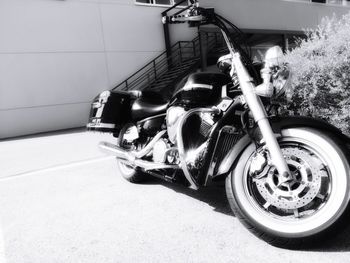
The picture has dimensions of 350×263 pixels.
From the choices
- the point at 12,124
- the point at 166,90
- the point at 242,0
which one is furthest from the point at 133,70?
the point at 242,0

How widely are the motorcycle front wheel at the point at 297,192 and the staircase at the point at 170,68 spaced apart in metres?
10.6

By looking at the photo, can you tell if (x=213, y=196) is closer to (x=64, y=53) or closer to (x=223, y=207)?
(x=223, y=207)

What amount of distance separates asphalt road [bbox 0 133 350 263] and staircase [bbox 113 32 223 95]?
893 centimetres

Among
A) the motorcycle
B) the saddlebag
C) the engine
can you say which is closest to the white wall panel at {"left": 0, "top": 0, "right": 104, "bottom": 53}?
the saddlebag

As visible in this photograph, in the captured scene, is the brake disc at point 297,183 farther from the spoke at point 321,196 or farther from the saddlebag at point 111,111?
the saddlebag at point 111,111

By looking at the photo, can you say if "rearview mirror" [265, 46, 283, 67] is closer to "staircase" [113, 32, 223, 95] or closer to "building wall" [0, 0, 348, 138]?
"staircase" [113, 32, 223, 95]

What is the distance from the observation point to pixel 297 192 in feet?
7.07

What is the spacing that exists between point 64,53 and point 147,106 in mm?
9348

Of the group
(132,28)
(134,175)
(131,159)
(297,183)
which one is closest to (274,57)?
(297,183)

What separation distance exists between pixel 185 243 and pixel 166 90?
35.1 feet

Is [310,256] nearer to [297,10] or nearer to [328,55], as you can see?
[328,55]

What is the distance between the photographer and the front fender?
217cm

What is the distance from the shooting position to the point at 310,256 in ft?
6.60

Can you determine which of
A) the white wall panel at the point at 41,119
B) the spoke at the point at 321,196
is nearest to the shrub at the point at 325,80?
the spoke at the point at 321,196
